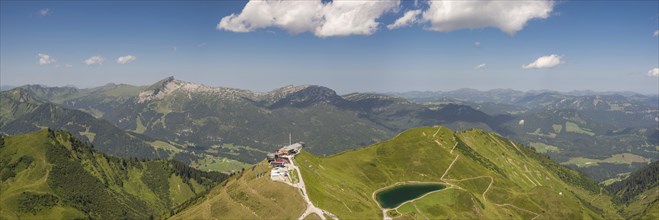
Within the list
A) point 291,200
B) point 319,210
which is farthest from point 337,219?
point 291,200

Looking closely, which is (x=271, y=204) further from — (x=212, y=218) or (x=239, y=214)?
(x=212, y=218)

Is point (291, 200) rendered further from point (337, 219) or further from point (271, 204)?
point (337, 219)

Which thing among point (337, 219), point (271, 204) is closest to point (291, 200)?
point (271, 204)

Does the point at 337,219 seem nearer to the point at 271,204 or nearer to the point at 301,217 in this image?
the point at 301,217

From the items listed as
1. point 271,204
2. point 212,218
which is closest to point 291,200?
point 271,204

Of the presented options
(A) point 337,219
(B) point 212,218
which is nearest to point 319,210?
(A) point 337,219

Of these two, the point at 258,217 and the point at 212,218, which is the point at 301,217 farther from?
the point at 212,218
